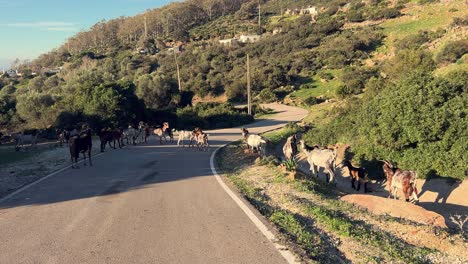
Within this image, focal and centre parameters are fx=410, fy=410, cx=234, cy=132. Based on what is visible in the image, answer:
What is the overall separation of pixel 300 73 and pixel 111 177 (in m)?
62.6

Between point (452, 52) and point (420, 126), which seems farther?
point (452, 52)

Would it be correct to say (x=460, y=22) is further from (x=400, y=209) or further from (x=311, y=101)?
(x=400, y=209)

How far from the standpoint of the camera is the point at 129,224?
7957 mm

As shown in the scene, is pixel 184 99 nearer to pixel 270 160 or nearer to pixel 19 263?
pixel 270 160

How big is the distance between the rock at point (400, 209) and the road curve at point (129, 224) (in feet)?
11.3

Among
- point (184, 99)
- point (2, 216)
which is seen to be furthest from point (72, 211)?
point (184, 99)

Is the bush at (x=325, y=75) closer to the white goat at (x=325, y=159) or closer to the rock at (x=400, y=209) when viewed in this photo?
the white goat at (x=325, y=159)

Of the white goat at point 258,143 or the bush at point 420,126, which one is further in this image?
the white goat at point 258,143

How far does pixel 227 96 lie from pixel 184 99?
14446 millimetres

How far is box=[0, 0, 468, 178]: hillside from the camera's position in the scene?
66.2 feet

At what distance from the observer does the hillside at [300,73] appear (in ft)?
66.2

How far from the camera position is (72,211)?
9.10m

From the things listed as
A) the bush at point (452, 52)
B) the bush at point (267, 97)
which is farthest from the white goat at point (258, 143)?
the bush at point (267, 97)

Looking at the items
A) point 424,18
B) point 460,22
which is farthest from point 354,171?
point 424,18
